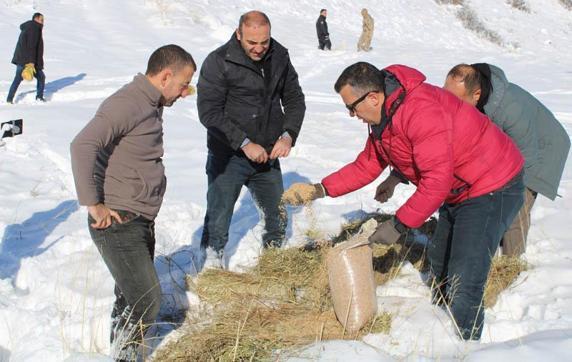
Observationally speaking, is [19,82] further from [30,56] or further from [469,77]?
[469,77]

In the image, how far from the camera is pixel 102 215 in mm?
2729

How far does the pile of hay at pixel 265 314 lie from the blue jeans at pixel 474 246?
1.39 feet

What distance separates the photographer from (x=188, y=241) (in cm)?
488

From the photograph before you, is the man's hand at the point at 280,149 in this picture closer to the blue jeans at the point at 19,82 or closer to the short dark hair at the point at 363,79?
the short dark hair at the point at 363,79

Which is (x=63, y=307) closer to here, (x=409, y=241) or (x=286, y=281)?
(x=286, y=281)

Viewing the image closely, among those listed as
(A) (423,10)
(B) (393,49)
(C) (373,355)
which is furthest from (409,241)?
(A) (423,10)

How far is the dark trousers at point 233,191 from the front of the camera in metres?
4.00

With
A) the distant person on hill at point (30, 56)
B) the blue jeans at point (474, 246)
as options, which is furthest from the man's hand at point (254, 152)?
the distant person on hill at point (30, 56)

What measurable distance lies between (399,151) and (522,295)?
136cm

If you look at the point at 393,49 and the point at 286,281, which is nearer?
the point at 286,281

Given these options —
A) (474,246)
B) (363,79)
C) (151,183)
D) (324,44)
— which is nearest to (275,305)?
(151,183)

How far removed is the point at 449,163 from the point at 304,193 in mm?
1026

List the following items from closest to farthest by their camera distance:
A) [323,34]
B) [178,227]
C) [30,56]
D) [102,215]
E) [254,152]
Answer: [102,215], [254,152], [178,227], [30,56], [323,34]

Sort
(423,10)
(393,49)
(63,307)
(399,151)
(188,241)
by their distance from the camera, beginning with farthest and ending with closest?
1. (423,10)
2. (393,49)
3. (188,241)
4. (63,307)
5. (399,151)
